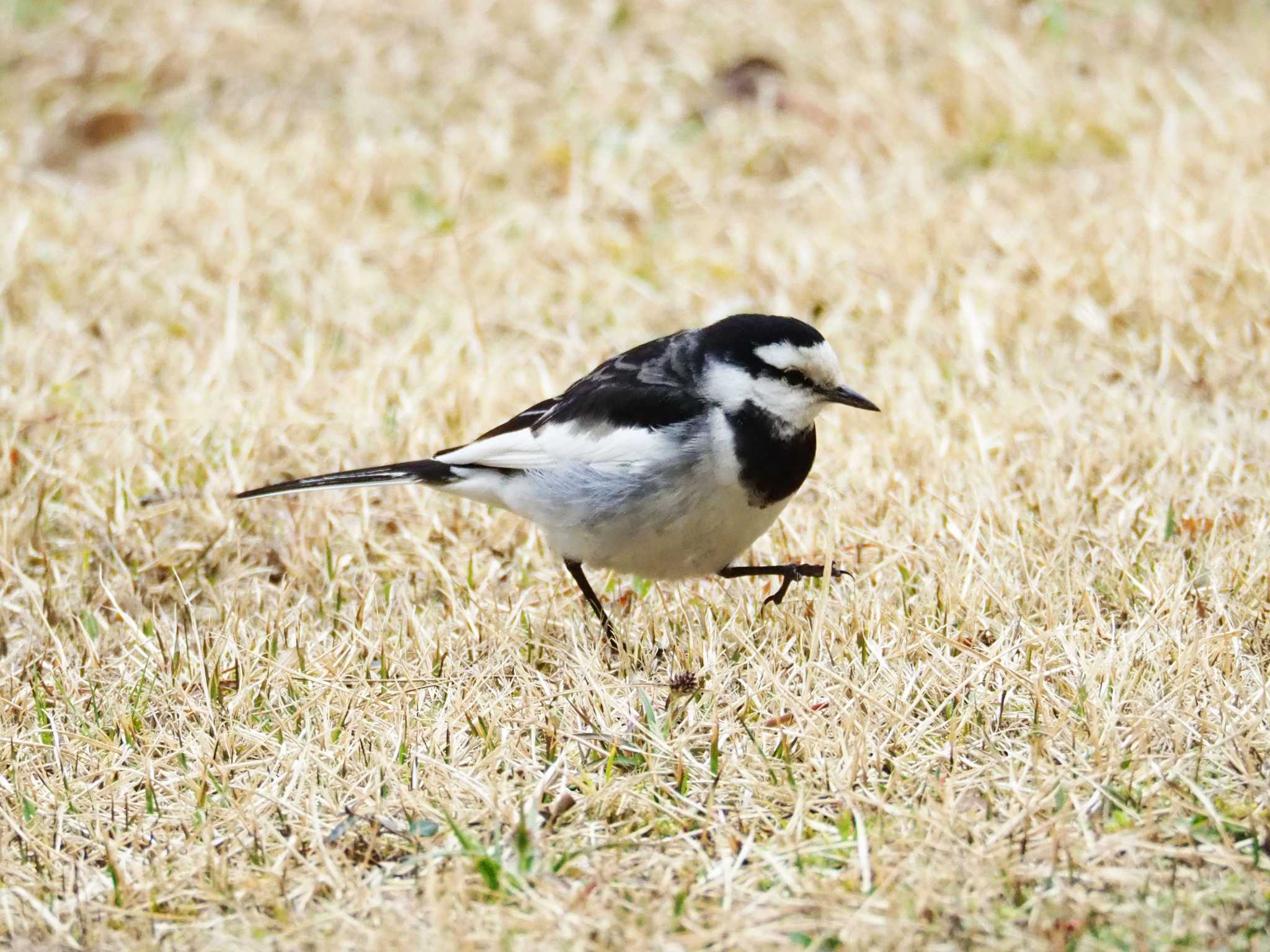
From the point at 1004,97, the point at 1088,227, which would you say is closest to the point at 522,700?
the point at 1088,227

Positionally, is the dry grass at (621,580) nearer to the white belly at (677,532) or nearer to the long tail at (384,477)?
the white belly at (677,532)

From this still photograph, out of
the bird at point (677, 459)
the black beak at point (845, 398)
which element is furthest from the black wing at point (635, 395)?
the black beak at point (845, 398)

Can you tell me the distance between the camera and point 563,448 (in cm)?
409

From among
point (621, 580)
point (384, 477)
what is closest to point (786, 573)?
point (621, 580)

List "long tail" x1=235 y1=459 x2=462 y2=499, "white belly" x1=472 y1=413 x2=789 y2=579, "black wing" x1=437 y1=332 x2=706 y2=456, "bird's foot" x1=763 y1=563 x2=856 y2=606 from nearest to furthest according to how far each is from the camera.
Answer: "white belly" x1=472 y1=413 x2=789 y2=579, "black wing" x1=437 y1=332 x2=706 y2=456, "bird's foot" x1=763 y1=563 x2=856 y2=606, "long tail" x1=235 y1=459 x2=462 y2=499

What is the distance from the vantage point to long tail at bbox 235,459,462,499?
424cm

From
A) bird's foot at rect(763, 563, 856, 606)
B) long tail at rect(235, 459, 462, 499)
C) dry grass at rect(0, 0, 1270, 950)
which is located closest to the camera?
dry grass at rect(0, 0, 1270, 950)

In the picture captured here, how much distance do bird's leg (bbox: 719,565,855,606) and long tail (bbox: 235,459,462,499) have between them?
31.8 inches

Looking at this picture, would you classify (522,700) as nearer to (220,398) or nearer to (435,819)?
(435,819)

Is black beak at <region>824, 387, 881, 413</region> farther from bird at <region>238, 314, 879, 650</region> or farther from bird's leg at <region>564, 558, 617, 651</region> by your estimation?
bird's leg at <region>564, 558, 617, 651</region>

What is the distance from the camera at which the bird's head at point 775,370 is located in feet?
13.0

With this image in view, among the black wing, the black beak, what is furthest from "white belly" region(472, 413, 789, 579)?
the black beak

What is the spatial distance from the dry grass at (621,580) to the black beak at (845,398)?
1.52 ft

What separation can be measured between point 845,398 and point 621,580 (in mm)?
997
